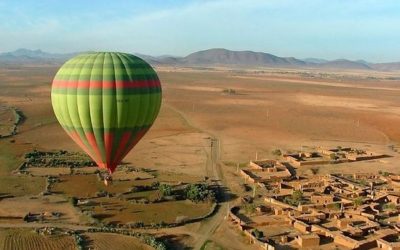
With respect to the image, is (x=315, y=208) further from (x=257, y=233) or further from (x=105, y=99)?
(x=105, y=99)

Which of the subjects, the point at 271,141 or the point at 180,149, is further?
the point at 271,141

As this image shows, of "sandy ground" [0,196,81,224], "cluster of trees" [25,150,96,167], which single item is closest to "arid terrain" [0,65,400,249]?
"sandy ground" [0,196,81,224]

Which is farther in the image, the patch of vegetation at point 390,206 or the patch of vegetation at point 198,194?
the patch of vegetation at point 198,194

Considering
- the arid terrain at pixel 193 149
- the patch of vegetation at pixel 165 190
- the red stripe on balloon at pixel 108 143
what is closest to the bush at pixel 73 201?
the arid terrain at pixel 193 149

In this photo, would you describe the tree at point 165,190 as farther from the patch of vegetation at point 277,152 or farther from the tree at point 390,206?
the patch of vegetation at point 277,152

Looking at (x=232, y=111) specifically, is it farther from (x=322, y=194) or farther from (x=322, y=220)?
(x=322, y=220)

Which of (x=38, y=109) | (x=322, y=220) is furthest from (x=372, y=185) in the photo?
(x=38, y=109)
